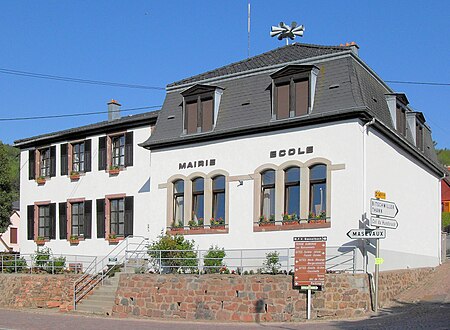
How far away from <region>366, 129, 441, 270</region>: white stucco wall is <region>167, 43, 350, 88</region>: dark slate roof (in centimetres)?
364

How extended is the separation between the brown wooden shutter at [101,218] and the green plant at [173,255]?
6.99 meters

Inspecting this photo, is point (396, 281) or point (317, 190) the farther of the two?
point (396, 281)

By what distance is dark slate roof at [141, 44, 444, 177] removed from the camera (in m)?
22.5

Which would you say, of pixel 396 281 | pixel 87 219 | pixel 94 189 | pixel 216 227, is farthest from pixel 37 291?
pixel 396 281

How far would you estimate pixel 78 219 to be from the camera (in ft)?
109

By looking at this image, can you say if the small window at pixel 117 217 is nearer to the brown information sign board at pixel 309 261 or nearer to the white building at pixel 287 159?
the white building at pixel 287 159

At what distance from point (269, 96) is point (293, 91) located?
46.0 inches

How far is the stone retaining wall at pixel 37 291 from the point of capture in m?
28.0

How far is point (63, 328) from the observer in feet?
64.0

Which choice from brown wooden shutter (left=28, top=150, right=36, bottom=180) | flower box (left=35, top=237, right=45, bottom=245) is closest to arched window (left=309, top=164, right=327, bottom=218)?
flower box (left=35, top=237, right=45, bottom=245)

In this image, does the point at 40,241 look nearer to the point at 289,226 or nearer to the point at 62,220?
the point at 62,220

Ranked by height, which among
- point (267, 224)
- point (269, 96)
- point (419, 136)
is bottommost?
point (267, 224)

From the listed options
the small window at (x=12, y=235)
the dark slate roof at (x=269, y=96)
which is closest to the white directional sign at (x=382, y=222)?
the dark slate roof at (x=269, y=96)

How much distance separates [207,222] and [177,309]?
4119 millimetres
